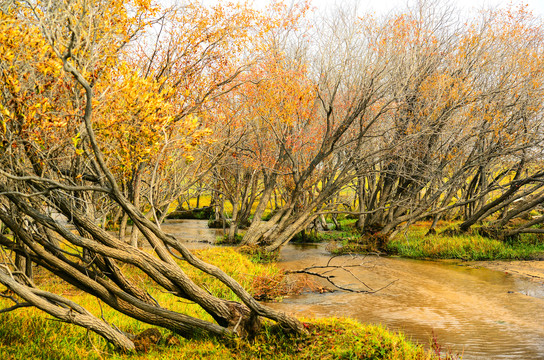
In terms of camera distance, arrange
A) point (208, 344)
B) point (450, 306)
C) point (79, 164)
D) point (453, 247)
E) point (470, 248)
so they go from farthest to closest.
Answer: point (453, 247), point (470, 248), point (450, 306), point (79, 164), point (208, 344)

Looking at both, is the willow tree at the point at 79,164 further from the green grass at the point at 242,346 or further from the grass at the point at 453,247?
the grass at the point at 453,247

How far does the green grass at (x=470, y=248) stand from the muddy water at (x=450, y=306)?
4.80ft

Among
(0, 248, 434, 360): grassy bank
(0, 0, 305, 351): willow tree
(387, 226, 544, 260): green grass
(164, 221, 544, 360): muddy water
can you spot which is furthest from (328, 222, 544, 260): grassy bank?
(0, 0, 305, 351): willow tree

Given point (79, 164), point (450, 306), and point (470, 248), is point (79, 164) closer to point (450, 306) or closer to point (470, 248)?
point (450, 306)

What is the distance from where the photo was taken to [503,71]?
21.0 m

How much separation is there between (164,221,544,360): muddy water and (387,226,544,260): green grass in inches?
57.6

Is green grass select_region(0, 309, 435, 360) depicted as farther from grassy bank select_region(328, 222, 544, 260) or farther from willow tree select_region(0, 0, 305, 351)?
grassy bank select_region(328, 222, 544, 260)

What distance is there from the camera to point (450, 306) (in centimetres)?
1305

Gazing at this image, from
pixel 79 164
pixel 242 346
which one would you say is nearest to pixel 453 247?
pixel 242 346

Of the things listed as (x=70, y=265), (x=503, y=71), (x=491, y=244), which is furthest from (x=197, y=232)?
(x=70, y=265)

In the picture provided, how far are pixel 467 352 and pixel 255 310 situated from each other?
4498mm

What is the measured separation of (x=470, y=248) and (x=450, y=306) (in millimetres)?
8883

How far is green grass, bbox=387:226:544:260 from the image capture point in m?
20.3

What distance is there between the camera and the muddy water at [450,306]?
9.77 metres
